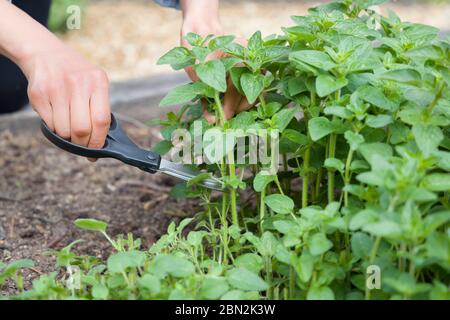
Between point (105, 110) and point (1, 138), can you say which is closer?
point (105, 110)

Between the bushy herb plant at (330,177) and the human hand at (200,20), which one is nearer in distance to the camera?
the bushy herb plant at (330,177)

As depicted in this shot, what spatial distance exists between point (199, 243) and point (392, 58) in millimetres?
465

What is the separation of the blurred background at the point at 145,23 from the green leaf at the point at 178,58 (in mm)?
1629

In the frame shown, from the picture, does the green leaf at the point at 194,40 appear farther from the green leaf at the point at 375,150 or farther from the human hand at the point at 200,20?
the green leaf at the point at 375,150

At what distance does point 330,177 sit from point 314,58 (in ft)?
0.67

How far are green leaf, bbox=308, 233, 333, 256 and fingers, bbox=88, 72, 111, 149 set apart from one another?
1.44ft

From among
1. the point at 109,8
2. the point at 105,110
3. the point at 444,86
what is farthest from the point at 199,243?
the point at 109,8

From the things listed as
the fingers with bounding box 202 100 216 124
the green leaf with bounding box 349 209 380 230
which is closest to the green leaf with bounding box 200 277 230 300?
the green leaf with bounding box 349 209 380 230

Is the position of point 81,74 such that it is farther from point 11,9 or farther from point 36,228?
point 36,228

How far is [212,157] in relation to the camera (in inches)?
48.0

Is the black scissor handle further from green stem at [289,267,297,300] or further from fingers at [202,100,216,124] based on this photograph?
green stem at [289,267,297,300]

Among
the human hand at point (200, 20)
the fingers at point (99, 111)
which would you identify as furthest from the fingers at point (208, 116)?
the fingers at point (99, 111)

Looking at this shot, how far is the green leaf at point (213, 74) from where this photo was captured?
1192mm

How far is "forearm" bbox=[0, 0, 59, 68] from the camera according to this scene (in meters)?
1.29
